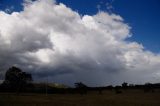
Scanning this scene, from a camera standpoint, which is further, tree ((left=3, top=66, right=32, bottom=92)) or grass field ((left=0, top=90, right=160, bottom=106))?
tree ((left=3, top=66, right=32, bottom=92))

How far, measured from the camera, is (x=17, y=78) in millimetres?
129750

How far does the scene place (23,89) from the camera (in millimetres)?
135000

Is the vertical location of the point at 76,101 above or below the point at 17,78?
below

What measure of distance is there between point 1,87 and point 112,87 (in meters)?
66.4

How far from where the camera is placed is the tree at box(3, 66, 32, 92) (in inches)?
5094

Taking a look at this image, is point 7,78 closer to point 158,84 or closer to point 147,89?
point 147,89

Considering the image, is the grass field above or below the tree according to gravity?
below

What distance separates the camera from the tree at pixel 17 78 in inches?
5094

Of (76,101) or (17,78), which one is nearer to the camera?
(76,101)

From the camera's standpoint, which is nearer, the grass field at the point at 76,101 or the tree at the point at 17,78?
the grass field at the point at 76,101

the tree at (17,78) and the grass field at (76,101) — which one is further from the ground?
the tree at (17,78)

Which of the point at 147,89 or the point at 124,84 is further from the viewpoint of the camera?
the point at 124,84

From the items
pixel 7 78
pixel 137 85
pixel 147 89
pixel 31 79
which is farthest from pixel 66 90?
pixel 137 85

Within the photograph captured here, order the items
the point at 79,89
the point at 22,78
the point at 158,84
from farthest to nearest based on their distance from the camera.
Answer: the point at 158,84
the point at 79,89
the point at 22,78
